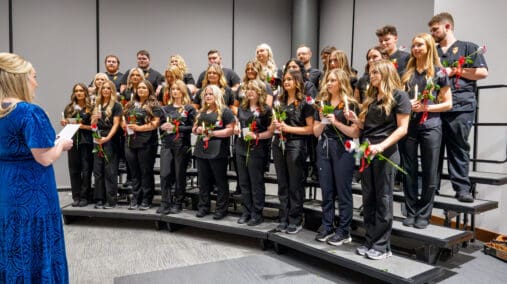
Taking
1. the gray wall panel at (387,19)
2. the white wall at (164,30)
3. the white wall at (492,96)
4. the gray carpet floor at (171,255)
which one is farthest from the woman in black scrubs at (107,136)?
the gray wall panel at (387,19)

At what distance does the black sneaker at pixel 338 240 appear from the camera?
345cm

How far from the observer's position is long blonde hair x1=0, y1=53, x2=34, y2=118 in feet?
6.63

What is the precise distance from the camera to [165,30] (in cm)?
737

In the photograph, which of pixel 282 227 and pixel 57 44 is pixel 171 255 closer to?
pixel 282 227

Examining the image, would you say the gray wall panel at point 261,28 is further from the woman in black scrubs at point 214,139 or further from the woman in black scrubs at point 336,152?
the woman in black scrubs at point 336,152

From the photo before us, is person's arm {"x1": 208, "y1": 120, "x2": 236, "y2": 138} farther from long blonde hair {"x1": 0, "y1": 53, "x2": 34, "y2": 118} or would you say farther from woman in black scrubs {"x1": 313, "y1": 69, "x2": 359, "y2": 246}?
long blonde hair {"x1": 0, "y1": 53, "x2": 34, "y2": 118}

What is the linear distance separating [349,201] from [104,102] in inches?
131

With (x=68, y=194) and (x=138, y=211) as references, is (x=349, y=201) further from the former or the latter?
(x=68, y=194)

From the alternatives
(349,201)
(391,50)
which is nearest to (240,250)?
(349,201)

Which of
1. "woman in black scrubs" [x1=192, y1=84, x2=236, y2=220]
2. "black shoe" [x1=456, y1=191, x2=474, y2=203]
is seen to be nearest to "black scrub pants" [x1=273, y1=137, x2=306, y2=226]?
"woman in black scrubs" [x1=192, y1=84, x2=236, y2=220]

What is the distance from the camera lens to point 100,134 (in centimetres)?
492

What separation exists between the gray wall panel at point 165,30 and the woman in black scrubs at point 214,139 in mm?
3407

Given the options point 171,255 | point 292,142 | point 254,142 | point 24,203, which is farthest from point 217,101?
point 24,203

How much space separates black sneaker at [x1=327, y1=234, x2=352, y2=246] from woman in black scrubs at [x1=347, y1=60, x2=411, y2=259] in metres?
0.34
